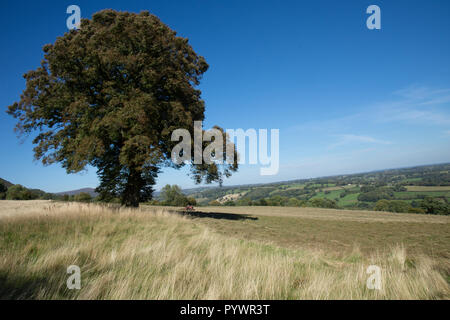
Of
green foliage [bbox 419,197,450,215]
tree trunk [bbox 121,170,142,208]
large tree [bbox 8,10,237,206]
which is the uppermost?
large tree [bbox 8,10,237,206]

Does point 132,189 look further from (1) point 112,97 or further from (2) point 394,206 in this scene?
(2) point 394,206

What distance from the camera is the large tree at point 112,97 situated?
40.2ft

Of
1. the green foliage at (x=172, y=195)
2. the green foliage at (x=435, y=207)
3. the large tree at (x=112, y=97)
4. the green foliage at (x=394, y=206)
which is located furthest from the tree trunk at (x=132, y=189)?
the green foliage at (x=394, y=206)

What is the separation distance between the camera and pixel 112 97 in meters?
13.2

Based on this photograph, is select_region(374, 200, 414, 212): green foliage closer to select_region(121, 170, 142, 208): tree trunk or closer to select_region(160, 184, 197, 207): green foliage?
select_region(160, 184, 197, 207): green foliage

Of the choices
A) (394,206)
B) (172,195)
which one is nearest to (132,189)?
(172,195)

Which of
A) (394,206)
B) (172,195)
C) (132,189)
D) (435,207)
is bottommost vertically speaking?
(394,206)

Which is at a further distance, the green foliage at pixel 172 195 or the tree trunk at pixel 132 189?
the green foliage at pixel 172 195

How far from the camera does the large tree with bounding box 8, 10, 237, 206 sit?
12.2 meters

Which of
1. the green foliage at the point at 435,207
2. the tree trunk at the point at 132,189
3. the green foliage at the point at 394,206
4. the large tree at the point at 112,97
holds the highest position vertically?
the large tree at the point at 112,97

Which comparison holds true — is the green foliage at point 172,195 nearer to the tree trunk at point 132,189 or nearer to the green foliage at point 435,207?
the tree trunk at point 132,189

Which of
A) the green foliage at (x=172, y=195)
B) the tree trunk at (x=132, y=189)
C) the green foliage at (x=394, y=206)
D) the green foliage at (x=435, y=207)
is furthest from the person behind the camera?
the green foliage at (x=172, y=195)

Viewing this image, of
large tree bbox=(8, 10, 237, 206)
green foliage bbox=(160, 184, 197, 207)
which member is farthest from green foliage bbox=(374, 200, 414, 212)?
large tree bbox=(8, 10, 237, 206)
